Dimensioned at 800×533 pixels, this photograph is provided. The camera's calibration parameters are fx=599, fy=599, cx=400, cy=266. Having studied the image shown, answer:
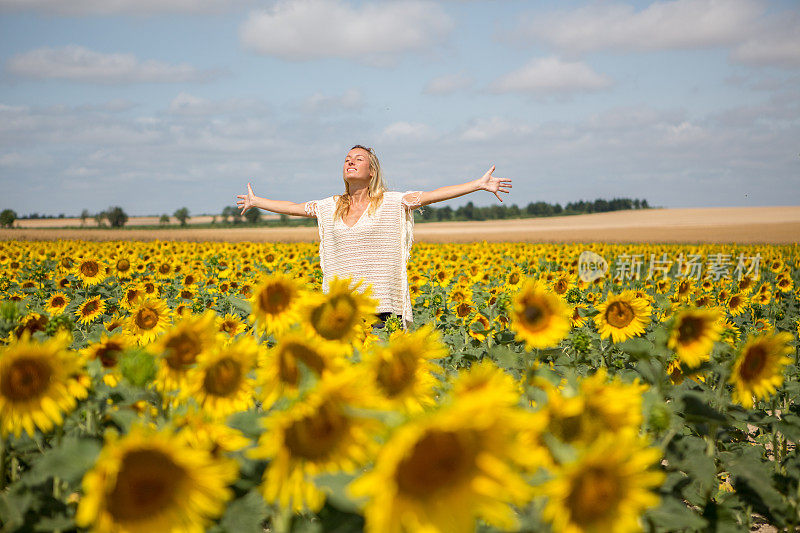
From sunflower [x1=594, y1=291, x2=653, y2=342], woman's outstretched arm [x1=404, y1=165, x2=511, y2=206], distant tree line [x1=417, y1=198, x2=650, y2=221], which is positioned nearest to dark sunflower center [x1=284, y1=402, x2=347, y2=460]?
sunflower [x1=594, y1=291, x2=653, y2=342]

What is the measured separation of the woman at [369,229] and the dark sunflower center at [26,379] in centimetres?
387

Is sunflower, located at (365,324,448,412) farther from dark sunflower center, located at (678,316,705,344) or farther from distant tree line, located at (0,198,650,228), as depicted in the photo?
distant tree line, located at (0,198,650,228)

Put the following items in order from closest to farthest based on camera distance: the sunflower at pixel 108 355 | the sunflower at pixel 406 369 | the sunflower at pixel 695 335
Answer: the sunflower at pixel 406 369 → the sunflower at pixel 108 355 → the sunflower at pixel 695 335

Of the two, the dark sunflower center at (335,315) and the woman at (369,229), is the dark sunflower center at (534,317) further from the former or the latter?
the woman at (369,229)

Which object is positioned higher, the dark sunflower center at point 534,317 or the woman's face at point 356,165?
the woman's face at point 356,165

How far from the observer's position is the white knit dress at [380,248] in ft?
19.1

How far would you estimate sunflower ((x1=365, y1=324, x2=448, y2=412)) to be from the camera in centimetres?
179

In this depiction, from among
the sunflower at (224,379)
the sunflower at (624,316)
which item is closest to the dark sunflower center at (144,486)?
the sunflower at (224,379)

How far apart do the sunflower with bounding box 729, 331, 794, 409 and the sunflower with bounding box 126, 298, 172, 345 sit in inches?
119

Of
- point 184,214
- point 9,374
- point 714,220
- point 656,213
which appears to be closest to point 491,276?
point 9,374

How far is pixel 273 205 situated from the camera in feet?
18.9

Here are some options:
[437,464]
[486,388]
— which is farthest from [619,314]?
[437,464]

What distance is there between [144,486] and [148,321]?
237 centimetres

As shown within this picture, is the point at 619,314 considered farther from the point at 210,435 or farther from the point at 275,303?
the point at 210,435
